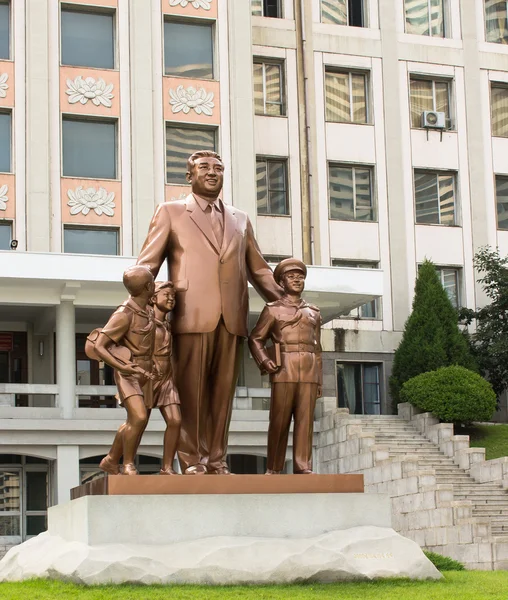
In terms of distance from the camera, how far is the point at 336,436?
27.7 m

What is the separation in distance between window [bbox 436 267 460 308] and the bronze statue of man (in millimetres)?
24255

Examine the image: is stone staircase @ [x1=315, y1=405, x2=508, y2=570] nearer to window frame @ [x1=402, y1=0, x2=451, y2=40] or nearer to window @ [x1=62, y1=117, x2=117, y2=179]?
window @ [x1=62, y1=117, x2=117, y2=179]

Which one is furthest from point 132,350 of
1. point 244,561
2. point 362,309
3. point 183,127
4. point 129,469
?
point 362,309

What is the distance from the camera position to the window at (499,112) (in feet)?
121

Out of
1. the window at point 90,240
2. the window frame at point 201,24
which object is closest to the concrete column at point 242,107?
the window frame at point 201,24

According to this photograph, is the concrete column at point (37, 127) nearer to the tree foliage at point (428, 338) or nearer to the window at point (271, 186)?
the window at point (271, 186)

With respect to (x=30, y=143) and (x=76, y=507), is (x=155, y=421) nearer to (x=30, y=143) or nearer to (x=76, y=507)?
(x=30, y=143)

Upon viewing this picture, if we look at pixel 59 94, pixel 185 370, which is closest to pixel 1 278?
pixel 59 94

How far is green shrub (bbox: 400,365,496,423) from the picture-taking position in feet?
94.8

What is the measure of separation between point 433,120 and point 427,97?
1.00m

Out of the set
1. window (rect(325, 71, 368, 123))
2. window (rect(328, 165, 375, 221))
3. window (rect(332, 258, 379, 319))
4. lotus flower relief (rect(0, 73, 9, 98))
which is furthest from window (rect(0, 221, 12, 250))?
window (rect(325, 71, 368, 123))

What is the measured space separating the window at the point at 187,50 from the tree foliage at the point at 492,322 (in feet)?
29.7

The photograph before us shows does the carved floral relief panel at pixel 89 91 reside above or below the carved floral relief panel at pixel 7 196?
above

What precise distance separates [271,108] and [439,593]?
86.2 ft
